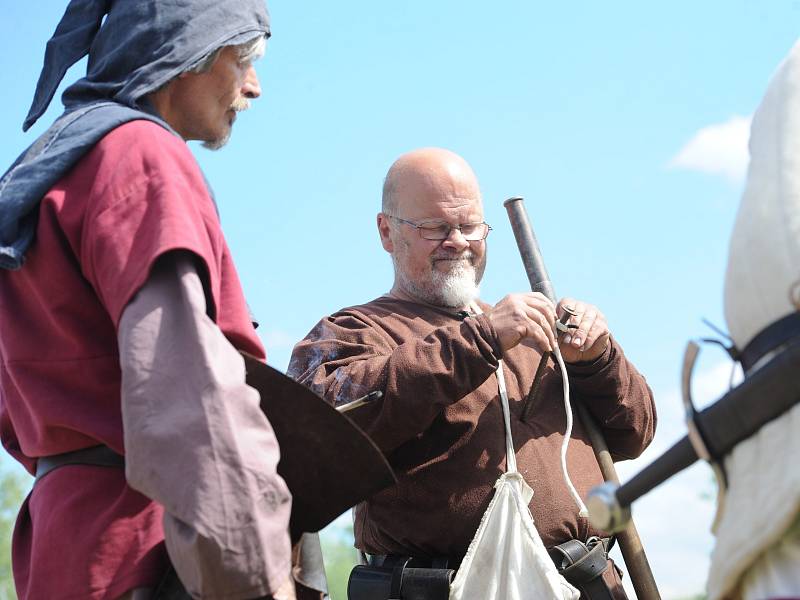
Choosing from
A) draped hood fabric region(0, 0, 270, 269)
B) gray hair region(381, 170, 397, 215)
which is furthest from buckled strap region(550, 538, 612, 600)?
draped hood fabric region(0, 0, 270, 269)

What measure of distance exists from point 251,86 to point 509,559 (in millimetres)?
1769

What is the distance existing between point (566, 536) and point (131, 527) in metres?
1.96

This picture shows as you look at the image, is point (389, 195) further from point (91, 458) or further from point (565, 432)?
point (91, 458)

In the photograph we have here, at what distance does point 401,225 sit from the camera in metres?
4.57

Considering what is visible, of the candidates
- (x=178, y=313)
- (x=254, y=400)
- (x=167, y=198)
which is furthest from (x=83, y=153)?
(x=254, y=400)

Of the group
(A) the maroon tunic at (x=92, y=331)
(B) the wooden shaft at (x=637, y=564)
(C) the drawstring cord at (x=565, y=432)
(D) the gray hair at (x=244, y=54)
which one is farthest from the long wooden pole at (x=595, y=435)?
(A) the maroon tunic at (x=92, y=331)

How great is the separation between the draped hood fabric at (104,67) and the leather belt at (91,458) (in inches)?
16.4

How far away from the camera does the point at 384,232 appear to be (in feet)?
15.6

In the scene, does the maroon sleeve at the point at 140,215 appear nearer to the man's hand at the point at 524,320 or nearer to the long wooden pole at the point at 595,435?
the man's hand at the point at 524,320

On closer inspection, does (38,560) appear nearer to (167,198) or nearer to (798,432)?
(167,198)

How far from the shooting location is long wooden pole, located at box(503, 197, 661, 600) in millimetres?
3797

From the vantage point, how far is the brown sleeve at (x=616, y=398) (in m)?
4.12

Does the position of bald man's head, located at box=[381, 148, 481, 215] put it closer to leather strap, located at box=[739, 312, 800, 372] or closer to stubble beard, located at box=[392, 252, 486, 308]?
stubble beard, located at box=[392, 252, 486, 308]

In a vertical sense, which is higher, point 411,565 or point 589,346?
point 589,346
